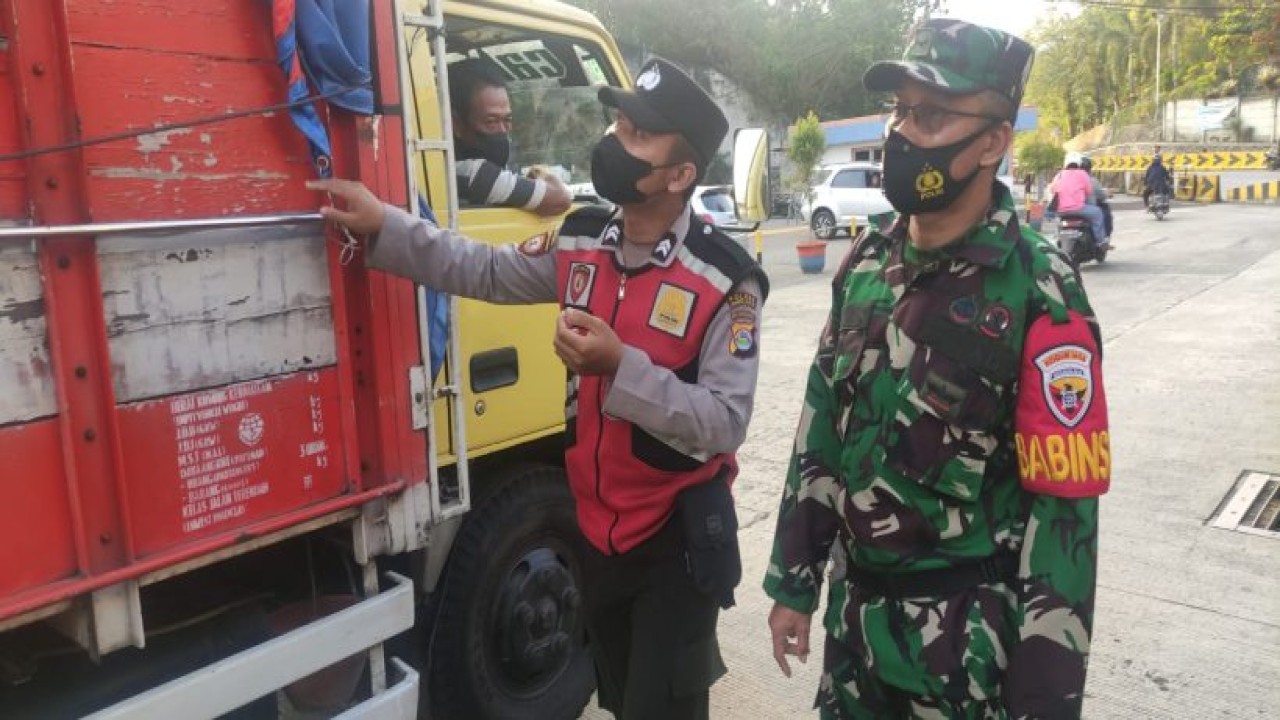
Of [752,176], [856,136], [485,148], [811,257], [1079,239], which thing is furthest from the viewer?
[856,136]

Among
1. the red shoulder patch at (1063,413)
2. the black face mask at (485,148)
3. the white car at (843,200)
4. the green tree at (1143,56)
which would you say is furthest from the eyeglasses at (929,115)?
the green tree at (1143,56)

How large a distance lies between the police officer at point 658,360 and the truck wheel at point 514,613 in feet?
2.21

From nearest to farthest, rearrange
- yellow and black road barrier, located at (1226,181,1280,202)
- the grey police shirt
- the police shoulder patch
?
the grey police shirt
the police shoulder patch
yellow and black road barrier, located at (1226,181,1280,202)

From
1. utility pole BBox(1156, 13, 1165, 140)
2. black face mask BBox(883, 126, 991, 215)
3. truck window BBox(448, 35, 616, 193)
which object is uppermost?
utility pole BBox(1156, 13, 1165, 140)

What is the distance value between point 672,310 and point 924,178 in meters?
0.59

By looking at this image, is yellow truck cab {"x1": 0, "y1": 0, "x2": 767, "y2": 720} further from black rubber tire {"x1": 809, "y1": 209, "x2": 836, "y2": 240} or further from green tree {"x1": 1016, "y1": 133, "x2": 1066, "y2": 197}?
green tree {"x1": 1016, "y1": 133, "x2": 1066, "y2": 197}

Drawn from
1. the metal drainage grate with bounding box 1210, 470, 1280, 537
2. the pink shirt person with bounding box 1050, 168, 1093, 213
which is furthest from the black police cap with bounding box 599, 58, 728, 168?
the pink shirt person with bounding box 1050, 168, 1093, 213

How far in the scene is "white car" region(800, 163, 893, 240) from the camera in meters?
20.7

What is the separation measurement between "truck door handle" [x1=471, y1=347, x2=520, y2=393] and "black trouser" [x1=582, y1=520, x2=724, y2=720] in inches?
31.5

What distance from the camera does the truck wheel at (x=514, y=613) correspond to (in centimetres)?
277

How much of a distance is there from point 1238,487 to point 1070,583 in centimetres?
412

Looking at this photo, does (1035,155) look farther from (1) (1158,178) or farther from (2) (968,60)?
(2) (968,60)

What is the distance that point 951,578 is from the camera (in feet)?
5.57

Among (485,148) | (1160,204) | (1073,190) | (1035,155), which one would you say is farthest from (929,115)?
(1035,155)
